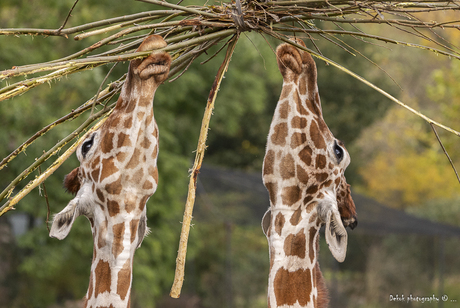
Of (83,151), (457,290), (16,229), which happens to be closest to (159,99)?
(16,229)

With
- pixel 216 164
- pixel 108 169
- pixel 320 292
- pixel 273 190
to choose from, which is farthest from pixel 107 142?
pixel 216 164

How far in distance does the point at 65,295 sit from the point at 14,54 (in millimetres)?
5173

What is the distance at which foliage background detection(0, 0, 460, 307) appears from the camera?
7.01 m

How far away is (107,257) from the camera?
1.43m

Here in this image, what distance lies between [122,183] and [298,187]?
19.7 inches

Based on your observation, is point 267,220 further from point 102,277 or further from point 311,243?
point 102,277

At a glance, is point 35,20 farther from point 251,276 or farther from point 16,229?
point 251,276

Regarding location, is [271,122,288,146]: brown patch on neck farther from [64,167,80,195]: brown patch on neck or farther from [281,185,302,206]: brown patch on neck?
[64,167,80,195]: brown patch on neck

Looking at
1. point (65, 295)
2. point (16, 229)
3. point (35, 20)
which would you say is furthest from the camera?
point (65, 295)

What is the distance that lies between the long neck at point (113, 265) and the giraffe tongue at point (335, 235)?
0.54 m

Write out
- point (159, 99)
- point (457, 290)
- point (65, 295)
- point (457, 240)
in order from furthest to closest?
point (457, 240)
point (457, 290)
point (65, 295)
point (159, 99)

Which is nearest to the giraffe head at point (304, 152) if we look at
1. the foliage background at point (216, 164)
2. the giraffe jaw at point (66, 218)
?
the giraffe jaw at point (66, 218)

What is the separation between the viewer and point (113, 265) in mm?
1410

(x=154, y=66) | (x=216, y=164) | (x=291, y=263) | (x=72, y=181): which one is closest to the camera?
(x=154, y=66)
